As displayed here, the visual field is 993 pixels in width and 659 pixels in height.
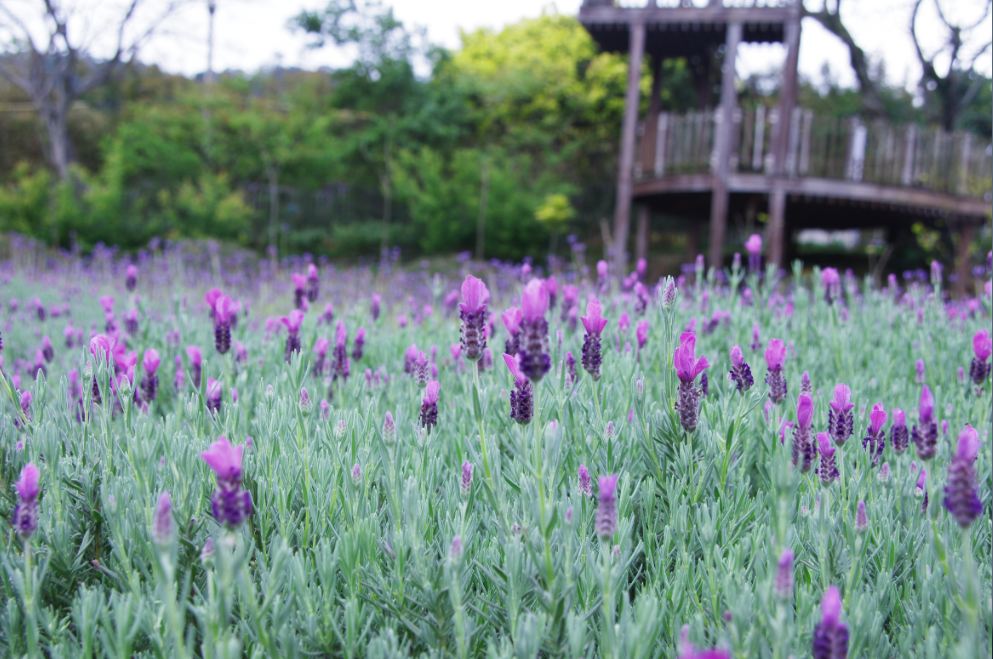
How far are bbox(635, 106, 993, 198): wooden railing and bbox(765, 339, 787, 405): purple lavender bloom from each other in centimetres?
958

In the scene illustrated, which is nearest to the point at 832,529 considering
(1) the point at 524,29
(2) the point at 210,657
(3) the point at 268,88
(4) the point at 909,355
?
(2) the point at 210,657

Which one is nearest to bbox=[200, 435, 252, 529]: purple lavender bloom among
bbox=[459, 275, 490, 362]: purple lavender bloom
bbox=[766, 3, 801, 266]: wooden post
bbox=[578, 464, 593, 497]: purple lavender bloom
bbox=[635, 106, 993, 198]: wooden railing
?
bbox=[459, 275, 490, 362]: purple lavender bloom

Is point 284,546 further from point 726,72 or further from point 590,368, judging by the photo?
point 726,72

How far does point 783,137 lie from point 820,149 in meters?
0.87

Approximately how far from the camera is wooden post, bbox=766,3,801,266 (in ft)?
34.6

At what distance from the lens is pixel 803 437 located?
149 cm

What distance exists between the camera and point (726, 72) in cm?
1078

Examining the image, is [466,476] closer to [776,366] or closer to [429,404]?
[429,404]

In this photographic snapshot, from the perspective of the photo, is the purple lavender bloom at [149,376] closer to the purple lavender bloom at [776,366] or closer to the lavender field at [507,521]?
the lavender field at [507,521]

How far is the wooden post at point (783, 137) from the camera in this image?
415 inches

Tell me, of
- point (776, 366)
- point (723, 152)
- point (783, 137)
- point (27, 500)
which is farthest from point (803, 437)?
point (783, 137)

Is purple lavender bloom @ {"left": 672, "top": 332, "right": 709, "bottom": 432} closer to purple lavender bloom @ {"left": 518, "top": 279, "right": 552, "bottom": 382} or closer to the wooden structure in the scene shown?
purple lavender bloom @ {"left": 518, "top": 279, "right": 552, "bottom": 382}

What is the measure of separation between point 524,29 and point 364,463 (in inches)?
860

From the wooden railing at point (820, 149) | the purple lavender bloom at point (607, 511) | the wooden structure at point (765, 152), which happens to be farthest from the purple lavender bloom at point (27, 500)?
the wooden railing at point (820, 149)
